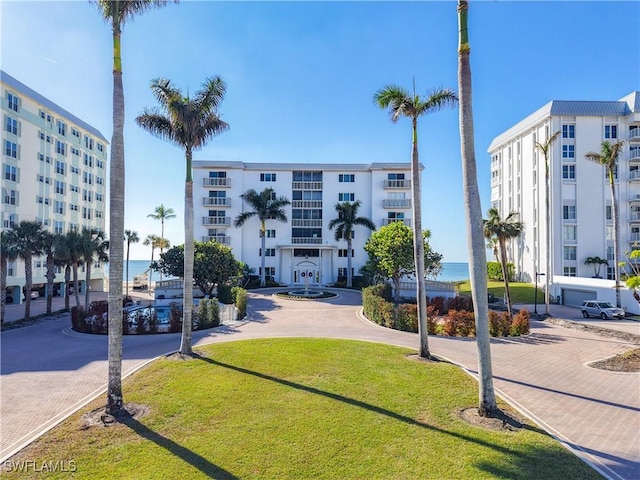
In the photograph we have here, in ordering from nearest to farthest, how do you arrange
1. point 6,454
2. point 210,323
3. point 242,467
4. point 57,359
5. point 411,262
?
point 242,467, point 6,454, point 57,359, point 210,323, point 411,262

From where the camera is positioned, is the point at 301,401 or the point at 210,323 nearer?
the point at 301,401

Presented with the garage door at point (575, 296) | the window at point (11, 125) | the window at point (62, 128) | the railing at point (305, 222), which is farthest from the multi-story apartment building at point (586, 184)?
the window at point (62, 128)

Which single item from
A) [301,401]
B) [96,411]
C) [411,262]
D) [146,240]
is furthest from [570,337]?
[146,240]

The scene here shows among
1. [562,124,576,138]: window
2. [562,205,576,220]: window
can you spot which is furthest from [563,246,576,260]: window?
[562,124,576,138]: window

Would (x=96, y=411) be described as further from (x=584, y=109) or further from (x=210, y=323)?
(x=584, y=109)

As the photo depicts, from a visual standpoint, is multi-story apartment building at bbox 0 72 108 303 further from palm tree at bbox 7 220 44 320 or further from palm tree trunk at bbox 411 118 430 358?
palm tree trunk at bbox 411 118 430 358

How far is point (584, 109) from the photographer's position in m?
40.0

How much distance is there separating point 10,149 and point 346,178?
4123 centimetres

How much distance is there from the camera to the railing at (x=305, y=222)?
1934 inches

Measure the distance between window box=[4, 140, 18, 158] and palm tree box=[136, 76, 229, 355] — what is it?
35.7 meters

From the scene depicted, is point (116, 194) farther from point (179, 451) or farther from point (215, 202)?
point (215, 202)

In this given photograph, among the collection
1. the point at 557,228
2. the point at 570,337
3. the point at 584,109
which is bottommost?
the point at 570,337

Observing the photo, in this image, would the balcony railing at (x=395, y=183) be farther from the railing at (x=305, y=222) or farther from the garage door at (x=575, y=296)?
the garage door at (x=575, y=296)

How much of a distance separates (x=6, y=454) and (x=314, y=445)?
6.79 m
